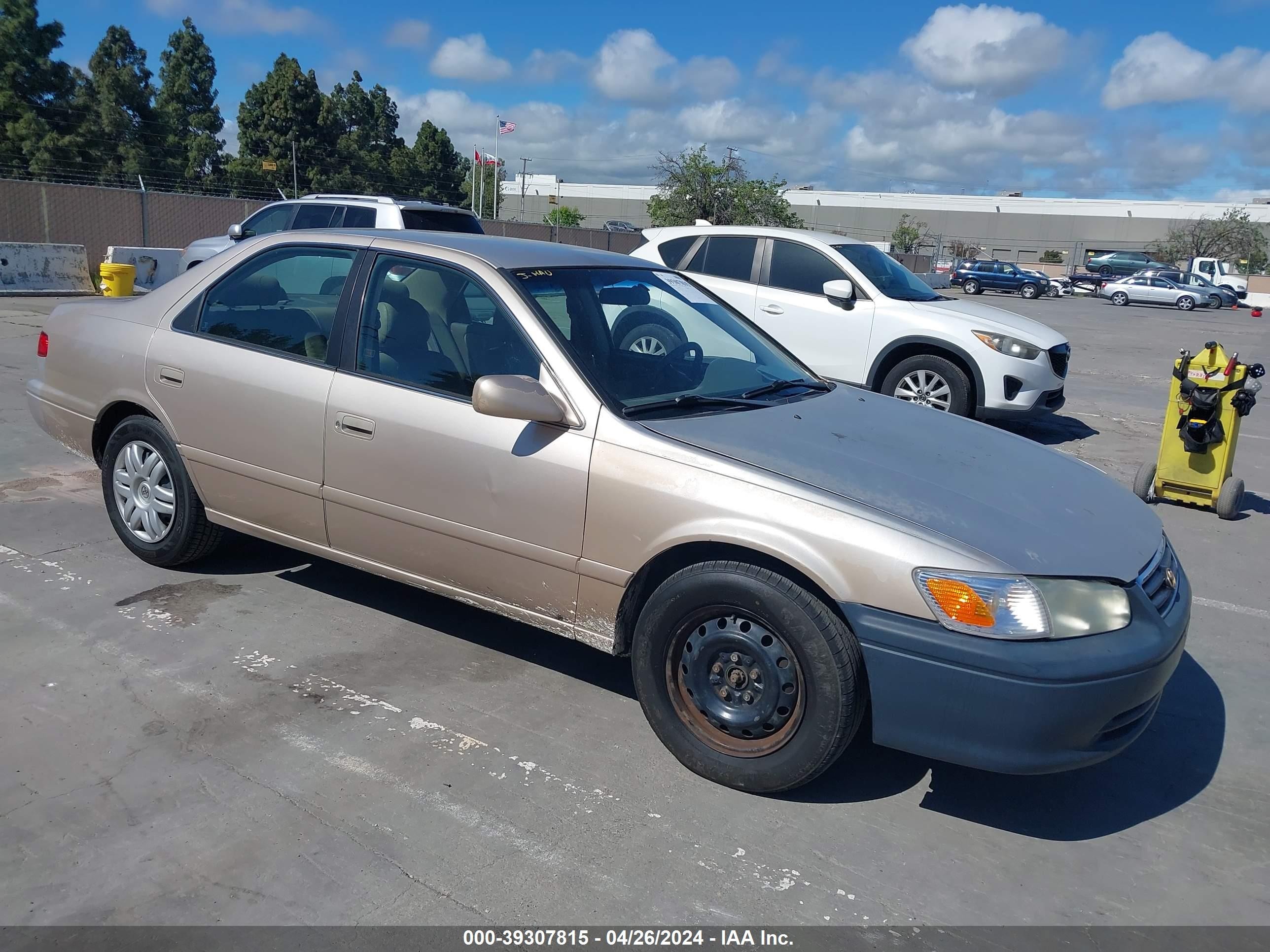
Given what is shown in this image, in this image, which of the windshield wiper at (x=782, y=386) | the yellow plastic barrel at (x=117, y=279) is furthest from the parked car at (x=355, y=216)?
the windshield wiper at (x=782, y=386)

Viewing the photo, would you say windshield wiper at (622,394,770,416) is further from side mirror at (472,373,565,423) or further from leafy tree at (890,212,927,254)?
leafy tree at (890,212,927,254)

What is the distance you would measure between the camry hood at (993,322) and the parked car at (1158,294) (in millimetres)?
36318

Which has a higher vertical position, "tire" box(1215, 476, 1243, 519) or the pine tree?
the pine tree

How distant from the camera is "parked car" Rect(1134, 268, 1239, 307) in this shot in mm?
41438

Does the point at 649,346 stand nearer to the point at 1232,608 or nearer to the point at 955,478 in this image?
the point at 955,478

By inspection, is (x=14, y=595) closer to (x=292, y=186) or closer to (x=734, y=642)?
(x=734, y=642)

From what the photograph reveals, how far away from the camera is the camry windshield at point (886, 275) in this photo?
30.2 feet

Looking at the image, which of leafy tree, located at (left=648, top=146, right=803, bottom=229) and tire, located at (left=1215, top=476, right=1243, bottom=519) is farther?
leafy tree, located at (left=648, top=146, right=803, bottom=229)

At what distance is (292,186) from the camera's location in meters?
48.4

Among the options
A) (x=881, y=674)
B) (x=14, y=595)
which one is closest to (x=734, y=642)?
(x=881, y=674)

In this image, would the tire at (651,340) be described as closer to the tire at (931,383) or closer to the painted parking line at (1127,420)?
the tire at (931,383)

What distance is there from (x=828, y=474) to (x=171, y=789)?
7.51 feet

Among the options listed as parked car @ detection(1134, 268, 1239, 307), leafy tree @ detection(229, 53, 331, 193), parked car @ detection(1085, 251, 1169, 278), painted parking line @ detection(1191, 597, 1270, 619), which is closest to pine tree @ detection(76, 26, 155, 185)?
leafy tree @ detection(229, 53, 331, 193)

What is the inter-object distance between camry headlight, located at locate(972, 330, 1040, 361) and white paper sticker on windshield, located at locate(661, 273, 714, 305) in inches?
189
